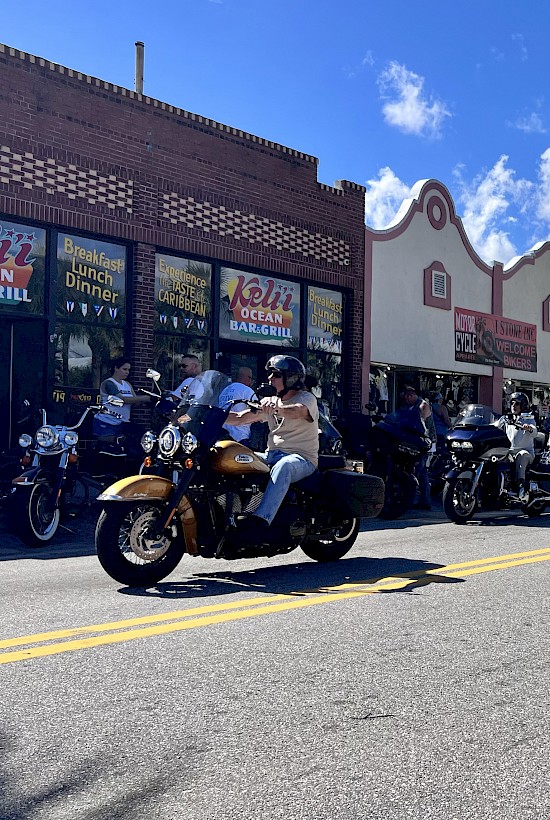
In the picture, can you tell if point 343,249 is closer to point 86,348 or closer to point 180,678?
point 86,348

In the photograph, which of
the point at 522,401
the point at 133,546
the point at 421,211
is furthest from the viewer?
the point at 421,211

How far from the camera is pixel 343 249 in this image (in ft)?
60.6

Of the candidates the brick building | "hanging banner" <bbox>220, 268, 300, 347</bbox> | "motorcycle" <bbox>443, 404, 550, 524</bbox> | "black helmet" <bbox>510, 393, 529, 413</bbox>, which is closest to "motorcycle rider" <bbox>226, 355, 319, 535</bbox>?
"motorcycle" <bbox>443, 404, 550, 524</bbox>

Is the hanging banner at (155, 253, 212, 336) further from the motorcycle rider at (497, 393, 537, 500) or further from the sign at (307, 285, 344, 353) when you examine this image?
the motorcycle rider at (497, 393, 537, 500)

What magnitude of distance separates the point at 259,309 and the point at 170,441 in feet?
32.4

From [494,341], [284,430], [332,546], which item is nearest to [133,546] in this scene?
[284,430]

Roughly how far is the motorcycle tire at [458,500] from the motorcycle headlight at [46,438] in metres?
4.90

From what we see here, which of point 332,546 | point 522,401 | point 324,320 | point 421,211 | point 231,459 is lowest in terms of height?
point 332,546

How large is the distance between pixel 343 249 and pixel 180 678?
14.9 m

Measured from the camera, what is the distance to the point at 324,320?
18.1 m

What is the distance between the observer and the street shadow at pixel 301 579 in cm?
662

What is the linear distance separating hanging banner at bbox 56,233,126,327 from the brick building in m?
0.02

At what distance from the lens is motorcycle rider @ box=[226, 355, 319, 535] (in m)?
7.23

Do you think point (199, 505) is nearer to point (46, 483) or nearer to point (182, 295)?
point (46, 483)
